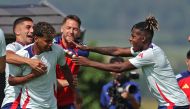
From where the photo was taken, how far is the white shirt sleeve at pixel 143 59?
41.2ft

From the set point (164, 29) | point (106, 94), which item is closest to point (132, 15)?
point (164, 29)

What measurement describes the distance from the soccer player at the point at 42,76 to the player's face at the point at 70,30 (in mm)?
1120

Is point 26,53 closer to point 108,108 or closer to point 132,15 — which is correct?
point 108,108

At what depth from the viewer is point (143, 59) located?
495 inches

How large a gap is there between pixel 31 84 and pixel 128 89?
189 inches

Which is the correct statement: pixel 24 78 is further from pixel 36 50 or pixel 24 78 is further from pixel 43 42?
pixel 43 42

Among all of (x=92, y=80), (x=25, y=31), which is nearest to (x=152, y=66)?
(x=25, y=31)

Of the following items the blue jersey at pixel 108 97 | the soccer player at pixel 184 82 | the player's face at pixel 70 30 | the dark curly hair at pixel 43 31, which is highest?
the dark curly hair at pixel 43 31

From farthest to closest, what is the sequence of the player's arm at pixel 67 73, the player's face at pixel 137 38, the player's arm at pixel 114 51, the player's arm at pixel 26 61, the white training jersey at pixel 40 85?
the player's arm at pixel 114 51 → the player's arm at pixel 67 73 → the player's face at pixel 137 38 → the white training jersey at pixel 40 85 → the player's arm at pixel 26 61

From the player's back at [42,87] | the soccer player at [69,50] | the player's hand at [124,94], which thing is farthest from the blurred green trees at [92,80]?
the player's back at [42,87]

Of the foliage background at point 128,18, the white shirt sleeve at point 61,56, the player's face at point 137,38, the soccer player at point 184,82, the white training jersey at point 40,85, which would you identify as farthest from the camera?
the foliage background at point 128,18

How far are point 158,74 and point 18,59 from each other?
1909mm

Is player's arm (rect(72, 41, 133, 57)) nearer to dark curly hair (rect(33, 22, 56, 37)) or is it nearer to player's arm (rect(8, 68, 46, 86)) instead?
dark curly hair (rect(33, 22, 56, 37))

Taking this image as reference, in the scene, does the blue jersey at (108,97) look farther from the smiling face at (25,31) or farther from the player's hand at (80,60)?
the player's hand at (80,60)
